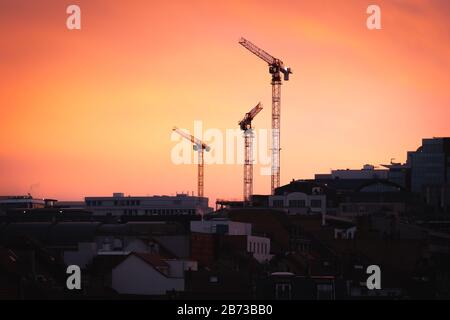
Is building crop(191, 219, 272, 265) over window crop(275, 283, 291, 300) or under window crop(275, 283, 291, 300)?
over

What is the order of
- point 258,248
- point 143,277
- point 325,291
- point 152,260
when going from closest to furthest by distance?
point 325,291 < point 143,277 < point 152,260 < point 258,248

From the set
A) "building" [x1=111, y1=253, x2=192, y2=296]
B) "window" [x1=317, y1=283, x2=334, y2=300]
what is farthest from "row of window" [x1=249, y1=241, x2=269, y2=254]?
"window" [x1=317, y1=283, x2=334, y2=300]

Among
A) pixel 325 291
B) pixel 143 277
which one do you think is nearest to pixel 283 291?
pixel 325 291

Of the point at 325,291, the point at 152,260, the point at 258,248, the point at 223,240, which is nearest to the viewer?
the point at 325,291

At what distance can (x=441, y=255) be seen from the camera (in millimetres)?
157000

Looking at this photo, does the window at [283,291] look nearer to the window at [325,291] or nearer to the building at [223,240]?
the window at [325,291]

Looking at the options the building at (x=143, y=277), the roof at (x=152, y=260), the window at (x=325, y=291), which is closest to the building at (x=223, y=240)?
the roof at (x=152, y=260)

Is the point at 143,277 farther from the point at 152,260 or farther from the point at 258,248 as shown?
the point at 258,248

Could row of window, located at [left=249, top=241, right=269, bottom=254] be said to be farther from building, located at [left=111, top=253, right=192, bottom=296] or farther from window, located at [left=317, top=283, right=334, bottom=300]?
window, located at [left=317, top=283, right=334, bottom=300]

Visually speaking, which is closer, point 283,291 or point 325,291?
point 283,291
